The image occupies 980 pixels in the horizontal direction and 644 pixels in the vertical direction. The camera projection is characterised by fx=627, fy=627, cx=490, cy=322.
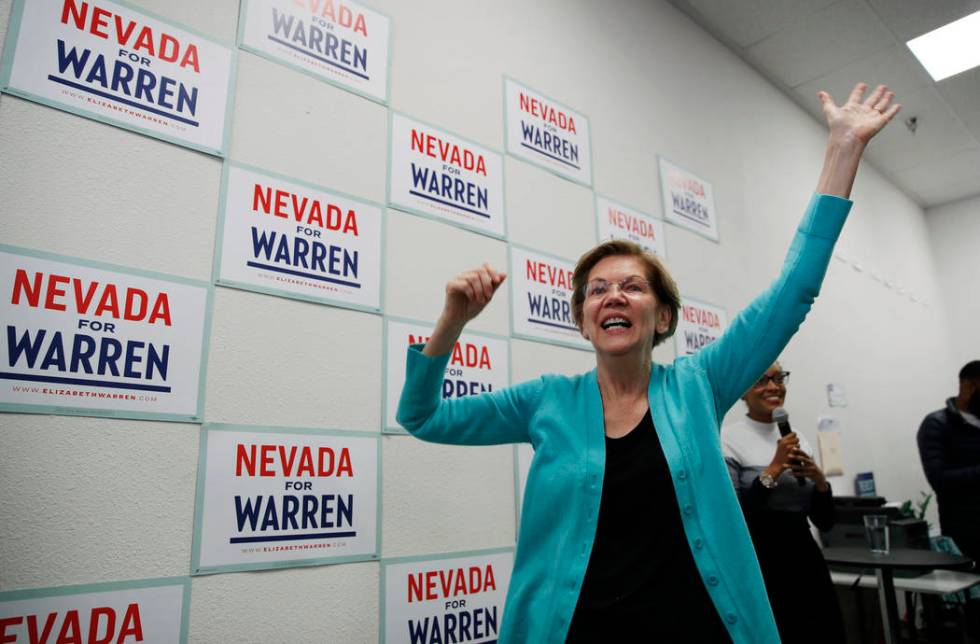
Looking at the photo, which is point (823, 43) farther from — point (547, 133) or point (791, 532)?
point (791, 532)

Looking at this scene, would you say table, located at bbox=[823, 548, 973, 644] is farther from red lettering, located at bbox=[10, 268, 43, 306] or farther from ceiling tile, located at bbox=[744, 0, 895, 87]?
ceiling tile, located at bbox=[744, 0, 895, 87]

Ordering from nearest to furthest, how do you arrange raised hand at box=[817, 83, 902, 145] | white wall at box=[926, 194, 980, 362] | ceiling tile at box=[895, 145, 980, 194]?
raised hand at box=[817, 83, 902, 145]
ceiling tile at box=[895, 145, 980, 194]
white wall at box=[926, 194, 980, 362]

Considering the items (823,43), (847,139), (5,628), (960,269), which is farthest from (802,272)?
(960,269)

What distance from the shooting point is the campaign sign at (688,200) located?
312 cm

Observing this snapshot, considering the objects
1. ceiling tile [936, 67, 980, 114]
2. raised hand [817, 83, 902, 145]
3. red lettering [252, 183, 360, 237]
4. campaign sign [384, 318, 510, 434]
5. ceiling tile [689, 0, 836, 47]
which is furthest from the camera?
ceiling tile [936, 67, 980, 114]

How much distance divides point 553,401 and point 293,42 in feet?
4.33

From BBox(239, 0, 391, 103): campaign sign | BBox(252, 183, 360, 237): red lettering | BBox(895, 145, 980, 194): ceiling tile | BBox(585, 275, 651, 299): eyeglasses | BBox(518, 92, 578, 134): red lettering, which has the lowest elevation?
BBox(585, 275, 651, 299): eyeglasses

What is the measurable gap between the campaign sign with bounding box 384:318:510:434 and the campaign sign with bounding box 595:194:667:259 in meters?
0.84

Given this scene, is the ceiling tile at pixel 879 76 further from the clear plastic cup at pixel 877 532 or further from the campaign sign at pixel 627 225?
the clear plastic cup at pixel 877 532

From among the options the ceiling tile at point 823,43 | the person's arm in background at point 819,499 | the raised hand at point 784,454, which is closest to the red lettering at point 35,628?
the raised hand at point 784,454

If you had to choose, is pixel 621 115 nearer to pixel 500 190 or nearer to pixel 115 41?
pixel 500 190

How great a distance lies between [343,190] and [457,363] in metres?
0.64

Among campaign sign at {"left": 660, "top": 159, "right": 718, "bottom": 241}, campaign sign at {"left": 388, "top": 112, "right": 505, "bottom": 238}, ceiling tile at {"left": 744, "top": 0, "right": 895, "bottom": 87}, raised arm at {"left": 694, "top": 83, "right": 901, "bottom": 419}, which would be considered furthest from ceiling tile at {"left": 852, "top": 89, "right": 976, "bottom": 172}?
raised arm at {"left": 694, "top": 83, "right": 901, "bottom": 419}

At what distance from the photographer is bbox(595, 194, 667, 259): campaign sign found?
8.89 ft
